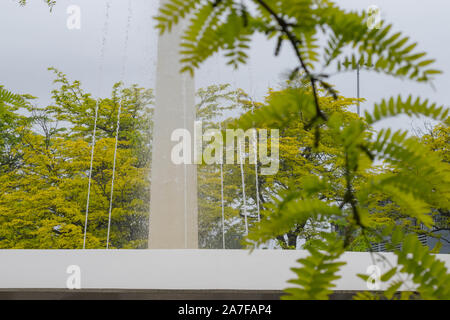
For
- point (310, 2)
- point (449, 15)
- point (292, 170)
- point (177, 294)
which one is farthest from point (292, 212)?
point (449, 15)

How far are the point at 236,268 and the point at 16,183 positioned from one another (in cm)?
1059

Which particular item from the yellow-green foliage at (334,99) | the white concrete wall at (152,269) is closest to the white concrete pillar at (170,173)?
the white concrete wall at (152,269)

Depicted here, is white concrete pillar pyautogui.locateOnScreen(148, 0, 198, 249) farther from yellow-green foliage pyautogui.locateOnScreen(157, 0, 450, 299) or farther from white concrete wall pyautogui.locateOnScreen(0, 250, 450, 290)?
yellow-green foliage pyautogui.locateOnScreen(157, 0, 450, 299)

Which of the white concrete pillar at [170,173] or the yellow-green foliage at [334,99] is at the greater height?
the white concrete pillar at [170,173]

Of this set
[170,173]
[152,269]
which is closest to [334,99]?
[152,269]

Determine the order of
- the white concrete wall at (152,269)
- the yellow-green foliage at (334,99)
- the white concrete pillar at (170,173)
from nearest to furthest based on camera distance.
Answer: the yellow-green foliage at (334,99)
the white concrete wall at (152,269)
the white concrete pillar at (170,173)

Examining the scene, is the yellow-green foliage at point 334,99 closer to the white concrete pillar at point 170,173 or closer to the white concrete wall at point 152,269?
the white concrete wall at point 152,269

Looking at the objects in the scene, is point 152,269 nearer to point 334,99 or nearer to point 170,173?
point 170,173

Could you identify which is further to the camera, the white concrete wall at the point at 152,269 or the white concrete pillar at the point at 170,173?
the white concrete pillar at the point at 170,173

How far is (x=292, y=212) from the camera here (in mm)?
542

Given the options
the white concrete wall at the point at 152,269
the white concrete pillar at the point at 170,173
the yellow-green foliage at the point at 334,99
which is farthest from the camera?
the white concrete pillar at the point at 170,173

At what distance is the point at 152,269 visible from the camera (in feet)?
11.6

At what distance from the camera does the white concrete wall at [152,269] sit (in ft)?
11.5

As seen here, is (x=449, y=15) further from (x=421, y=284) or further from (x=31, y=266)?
(x=421, y=284)
